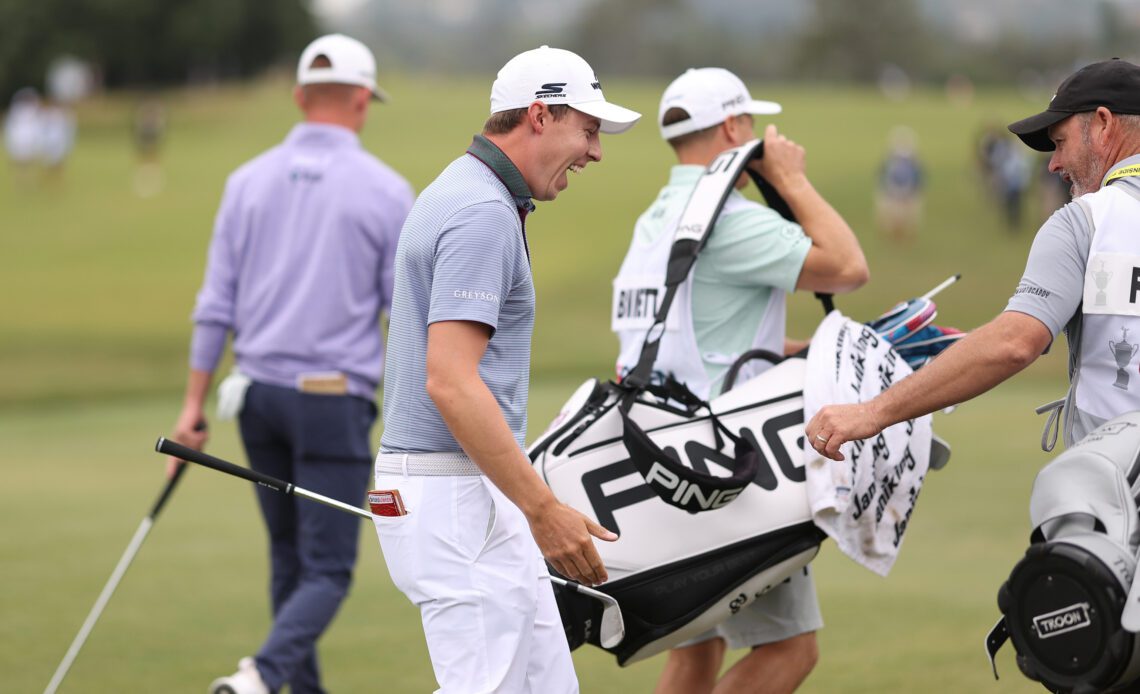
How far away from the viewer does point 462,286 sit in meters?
3.59

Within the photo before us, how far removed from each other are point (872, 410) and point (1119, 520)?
2.55 feet

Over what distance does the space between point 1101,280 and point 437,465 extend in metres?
1.72

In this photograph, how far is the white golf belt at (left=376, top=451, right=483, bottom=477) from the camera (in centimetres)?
379

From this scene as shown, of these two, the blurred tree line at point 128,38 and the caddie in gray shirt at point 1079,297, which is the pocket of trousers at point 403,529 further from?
the blurred tree line at point 128,38

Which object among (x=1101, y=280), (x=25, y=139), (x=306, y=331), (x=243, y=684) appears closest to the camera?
(x=1101, y=280)

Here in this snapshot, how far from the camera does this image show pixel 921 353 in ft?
16.2

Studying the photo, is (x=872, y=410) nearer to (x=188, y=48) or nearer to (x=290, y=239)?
(x=290, y=239)

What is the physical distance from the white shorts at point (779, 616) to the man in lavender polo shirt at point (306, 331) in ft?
5.47

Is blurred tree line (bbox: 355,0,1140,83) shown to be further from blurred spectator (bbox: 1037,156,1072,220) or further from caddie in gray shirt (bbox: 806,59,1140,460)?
caddie in gray shirt (bbox: 806,59,1140,460)

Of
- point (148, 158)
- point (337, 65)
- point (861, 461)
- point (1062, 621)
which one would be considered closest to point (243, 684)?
point (861, 461)

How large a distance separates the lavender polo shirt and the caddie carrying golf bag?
306 cm

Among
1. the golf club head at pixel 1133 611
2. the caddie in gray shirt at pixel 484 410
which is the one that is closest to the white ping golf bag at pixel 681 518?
the caddie in gray shirt at pixel 484 410

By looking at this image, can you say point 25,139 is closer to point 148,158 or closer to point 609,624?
point 148,158

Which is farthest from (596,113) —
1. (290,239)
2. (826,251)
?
(290,239)
